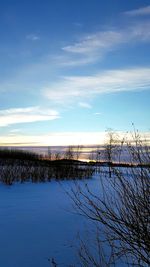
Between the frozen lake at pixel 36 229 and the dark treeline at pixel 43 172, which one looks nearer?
the frozen lake at pixel 36 229

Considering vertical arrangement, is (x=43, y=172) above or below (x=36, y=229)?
above

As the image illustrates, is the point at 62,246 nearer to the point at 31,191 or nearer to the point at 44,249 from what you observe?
the point at 44,249

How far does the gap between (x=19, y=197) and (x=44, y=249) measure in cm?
701

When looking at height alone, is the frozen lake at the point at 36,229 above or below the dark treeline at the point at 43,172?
below

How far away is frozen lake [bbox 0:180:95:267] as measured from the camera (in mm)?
6663

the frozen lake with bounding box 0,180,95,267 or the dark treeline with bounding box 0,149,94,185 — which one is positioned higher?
the dark treeline with bounding box 0,149,94,185

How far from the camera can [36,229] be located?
28.9 feet

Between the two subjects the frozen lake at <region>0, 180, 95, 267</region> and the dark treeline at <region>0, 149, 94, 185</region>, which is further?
the dark treeline at <region>0, 149, 94, 185</region>

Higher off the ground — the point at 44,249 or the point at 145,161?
the point at 145,161

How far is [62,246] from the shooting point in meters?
7.36

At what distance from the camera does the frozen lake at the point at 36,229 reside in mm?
6663

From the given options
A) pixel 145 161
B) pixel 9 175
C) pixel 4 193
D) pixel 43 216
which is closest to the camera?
pixel 145 161

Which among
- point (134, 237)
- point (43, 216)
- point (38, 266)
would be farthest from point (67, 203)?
point (134, 237)

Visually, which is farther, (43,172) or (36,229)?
(43,172)
